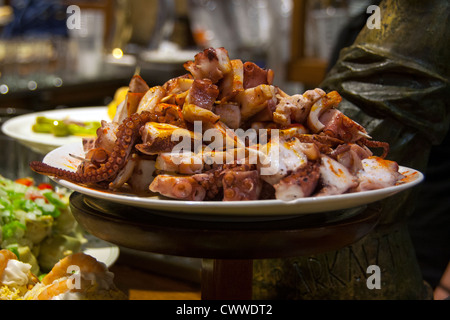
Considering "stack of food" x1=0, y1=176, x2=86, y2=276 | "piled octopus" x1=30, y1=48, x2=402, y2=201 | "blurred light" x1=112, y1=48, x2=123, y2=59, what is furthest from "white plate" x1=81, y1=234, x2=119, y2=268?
"blurred light" x1=112, y1=48, x2=123, y2=59

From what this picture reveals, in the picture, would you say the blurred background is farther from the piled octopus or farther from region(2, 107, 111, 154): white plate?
the piled octopus

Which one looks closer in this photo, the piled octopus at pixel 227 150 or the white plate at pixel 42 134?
the piled octopus at pixel 227 150

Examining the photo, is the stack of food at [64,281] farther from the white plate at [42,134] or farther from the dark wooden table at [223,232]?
the white plate at [42,134]

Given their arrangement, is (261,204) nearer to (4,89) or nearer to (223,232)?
(223,232)

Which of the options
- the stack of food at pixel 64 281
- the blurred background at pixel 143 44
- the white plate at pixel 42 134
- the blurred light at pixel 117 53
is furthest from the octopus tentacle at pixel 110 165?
the blurred light at pixel 117 53

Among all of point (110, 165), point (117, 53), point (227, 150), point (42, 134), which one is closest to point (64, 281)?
point (110, 165)

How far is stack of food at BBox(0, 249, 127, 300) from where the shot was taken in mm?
798

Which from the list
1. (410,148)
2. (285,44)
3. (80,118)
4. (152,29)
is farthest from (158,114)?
(285,44)

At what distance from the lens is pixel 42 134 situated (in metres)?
1.43

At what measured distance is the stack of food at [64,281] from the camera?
798mm

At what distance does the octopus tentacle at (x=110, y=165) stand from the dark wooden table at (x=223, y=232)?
5cm

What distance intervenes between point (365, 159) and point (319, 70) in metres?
2.86

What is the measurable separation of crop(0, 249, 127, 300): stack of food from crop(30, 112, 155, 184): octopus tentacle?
194 millimetres
